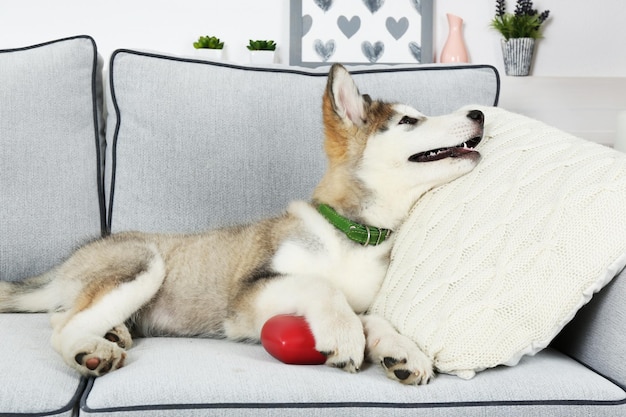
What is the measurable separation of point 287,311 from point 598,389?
0.70m

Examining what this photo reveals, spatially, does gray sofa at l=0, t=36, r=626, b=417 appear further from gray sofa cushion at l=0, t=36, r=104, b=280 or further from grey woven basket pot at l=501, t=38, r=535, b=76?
grey woven basket pot at l=501, t=38, r=535, b=76

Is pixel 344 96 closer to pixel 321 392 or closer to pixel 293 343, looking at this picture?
pixel 293 343

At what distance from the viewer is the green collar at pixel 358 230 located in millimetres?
1934

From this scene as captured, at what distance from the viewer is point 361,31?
4.01m

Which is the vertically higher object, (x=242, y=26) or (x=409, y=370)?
(x=242, y=26)

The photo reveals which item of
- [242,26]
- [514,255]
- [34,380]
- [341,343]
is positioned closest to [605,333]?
[514,255]

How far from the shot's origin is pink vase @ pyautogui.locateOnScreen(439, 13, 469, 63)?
158 inches

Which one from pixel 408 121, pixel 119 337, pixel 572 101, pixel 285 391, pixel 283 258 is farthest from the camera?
pixel 572 101

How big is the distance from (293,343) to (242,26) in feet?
8.89

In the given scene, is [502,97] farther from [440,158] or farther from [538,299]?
[538,299]

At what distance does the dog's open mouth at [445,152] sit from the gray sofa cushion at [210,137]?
52cm

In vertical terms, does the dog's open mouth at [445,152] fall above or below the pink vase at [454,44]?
below

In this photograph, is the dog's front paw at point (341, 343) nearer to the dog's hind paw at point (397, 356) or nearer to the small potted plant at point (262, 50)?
the dog's hind paw at point (397, 356)

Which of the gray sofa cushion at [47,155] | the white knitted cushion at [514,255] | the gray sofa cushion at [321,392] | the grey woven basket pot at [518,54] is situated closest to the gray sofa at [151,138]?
the gray sofa cushion at [47,155]
